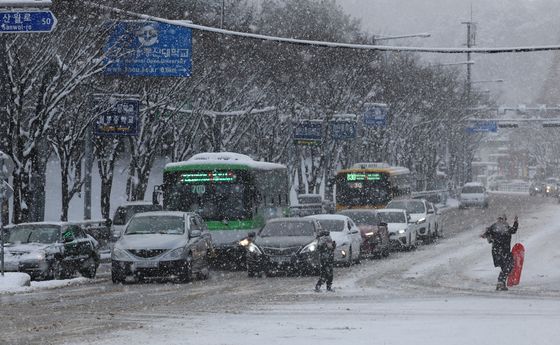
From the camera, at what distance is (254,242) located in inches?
1177

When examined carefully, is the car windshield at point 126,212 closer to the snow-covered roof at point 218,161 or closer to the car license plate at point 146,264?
the snow-covered roof at point 218,161

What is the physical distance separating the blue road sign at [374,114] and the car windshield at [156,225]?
123 feet

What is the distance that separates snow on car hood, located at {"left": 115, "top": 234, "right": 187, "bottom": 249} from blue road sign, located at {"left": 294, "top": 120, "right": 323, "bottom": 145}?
104 feet

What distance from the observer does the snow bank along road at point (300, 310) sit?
15234 millimetres

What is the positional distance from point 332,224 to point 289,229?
11.4 feet

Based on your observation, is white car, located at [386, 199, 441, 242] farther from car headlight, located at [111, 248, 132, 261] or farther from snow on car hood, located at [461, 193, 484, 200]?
snow on car hood, located at [461, 193, 484, 200]

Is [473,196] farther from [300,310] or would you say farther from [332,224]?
[300,310]

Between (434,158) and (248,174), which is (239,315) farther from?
(434,158)

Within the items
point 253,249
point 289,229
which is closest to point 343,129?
point 289,229

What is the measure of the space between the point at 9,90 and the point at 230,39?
1651cm

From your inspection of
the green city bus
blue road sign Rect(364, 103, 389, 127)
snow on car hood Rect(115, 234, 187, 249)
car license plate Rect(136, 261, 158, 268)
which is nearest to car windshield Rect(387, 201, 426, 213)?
the green city bus

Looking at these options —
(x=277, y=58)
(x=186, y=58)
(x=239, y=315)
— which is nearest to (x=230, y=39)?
(x=277, y=58)

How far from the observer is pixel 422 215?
157 feet

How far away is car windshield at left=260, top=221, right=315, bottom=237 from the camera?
30.4m
